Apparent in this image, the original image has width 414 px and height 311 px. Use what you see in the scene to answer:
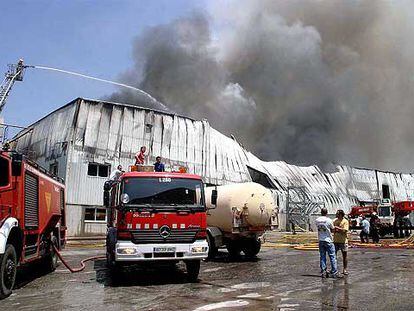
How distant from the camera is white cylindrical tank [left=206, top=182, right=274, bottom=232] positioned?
13.4 meters

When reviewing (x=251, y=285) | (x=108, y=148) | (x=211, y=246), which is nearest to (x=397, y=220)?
(x=108, y=148)

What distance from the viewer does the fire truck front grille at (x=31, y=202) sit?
8.96 meters

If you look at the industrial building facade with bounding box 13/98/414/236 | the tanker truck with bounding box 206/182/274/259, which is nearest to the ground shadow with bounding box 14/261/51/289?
the tanker truck with bounding box 206/182/274/259

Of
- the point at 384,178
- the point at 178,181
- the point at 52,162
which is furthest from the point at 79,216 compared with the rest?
the point at 384,178

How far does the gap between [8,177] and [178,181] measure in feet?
11.3

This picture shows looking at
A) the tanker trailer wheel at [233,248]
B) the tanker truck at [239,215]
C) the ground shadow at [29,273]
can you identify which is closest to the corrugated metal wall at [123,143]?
the tanker trailer wheel at [233,248]

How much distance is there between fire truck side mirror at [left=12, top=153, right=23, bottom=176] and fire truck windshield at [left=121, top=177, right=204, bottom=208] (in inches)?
83.9

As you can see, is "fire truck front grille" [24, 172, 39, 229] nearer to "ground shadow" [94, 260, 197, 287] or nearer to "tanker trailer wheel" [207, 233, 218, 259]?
"ground shadow" [94, 260, 197, 287]

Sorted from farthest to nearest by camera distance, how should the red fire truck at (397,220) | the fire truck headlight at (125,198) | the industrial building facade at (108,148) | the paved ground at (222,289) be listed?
the red fire truck at (397,220) → the industrial building facade at (108,148) → the fire truck headlight at (125,198) → the paved ground at (222,289)

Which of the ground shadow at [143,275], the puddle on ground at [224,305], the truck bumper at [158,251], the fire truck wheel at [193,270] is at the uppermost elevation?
the truck bumper at [158,251]

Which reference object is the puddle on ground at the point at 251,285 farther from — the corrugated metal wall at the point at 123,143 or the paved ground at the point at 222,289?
the corrugated metal wall at the point at 123,143

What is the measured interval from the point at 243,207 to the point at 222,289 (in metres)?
4.69

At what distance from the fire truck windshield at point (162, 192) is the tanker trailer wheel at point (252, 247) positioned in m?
5.40

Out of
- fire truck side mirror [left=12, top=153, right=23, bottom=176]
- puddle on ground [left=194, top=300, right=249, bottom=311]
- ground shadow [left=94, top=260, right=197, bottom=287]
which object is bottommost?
puddle on ground [left=194, top=300, right=249, bottom=311]
